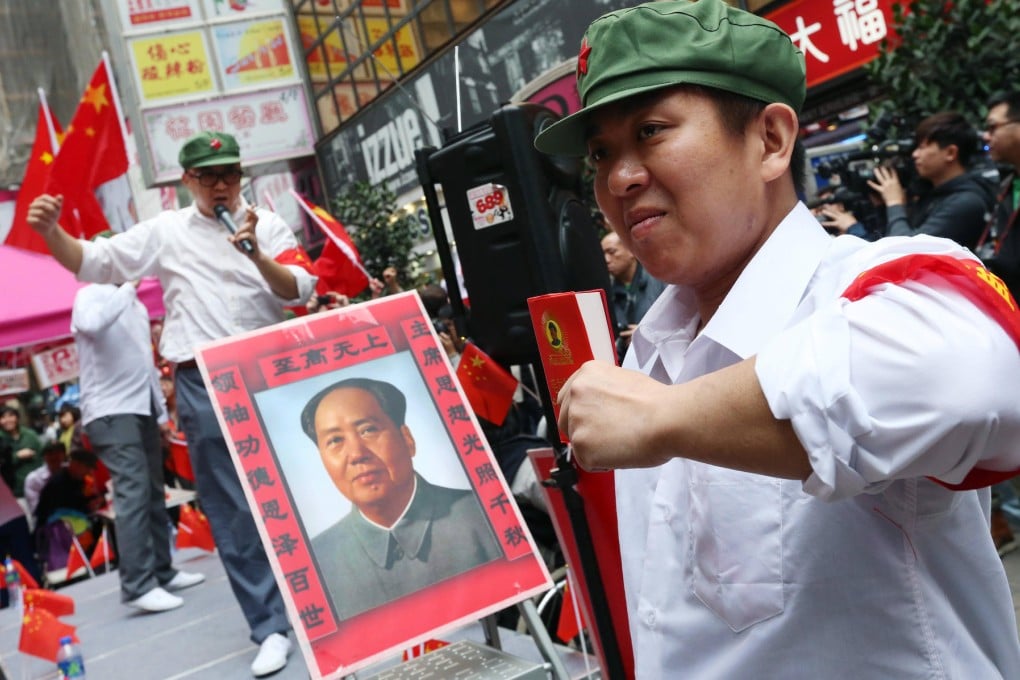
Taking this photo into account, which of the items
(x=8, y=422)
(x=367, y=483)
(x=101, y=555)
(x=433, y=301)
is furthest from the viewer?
(x=8, y=422)

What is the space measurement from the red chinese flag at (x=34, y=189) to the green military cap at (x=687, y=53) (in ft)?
12.8

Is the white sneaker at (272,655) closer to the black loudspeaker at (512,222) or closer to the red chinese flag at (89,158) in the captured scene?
the black loudspeaker at (512,222)

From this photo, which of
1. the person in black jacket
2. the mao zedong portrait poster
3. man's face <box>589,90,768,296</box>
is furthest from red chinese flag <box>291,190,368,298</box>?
man's face <box>589,90,768,296</box>

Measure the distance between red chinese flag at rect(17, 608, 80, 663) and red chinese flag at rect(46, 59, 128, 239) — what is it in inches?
64.5

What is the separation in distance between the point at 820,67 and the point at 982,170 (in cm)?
389

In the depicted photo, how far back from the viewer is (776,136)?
1.00m

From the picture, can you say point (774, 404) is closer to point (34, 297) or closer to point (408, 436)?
point (408, 436)

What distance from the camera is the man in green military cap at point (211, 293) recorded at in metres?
3.43

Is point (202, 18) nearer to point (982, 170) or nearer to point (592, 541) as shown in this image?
point (982, 170)

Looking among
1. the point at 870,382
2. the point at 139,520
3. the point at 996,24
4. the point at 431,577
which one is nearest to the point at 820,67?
the point at 996,24

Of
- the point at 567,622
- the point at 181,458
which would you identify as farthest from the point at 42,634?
the point at 181,458

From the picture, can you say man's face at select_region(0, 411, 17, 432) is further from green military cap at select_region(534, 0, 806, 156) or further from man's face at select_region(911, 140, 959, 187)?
green military cap at select_region(534, 0, 806, 156)

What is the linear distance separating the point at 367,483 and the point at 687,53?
5.31 ft

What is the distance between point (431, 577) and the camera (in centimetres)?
223
